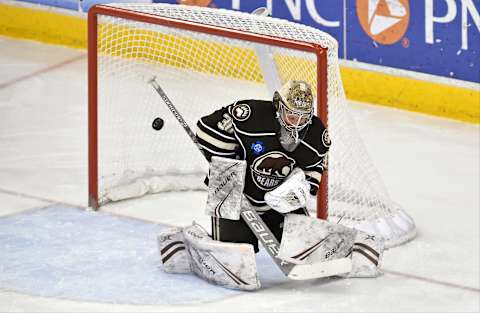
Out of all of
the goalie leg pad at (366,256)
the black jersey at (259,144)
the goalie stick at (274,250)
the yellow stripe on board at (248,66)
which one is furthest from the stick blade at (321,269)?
the yellow stripe on board at (248,66)

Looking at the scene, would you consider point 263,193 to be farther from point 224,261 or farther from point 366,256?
point 366,256

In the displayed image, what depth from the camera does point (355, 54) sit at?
8594 mm

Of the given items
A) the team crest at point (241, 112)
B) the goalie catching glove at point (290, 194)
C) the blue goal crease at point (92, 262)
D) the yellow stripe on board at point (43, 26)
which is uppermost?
the team crest at point (241, 112)

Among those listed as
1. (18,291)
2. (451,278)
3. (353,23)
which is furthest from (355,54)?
(18,291)

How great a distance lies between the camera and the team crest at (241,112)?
5898mm

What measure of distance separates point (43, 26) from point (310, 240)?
4.04 metres

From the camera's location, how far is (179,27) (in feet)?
22.0

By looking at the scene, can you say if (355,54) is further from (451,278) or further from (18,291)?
(18,291)

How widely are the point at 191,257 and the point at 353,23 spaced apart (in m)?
2.79

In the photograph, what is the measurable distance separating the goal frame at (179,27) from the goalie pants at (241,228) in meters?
0.41

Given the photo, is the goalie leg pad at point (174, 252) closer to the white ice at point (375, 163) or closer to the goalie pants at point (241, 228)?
the goalie pants at point (241, 228)

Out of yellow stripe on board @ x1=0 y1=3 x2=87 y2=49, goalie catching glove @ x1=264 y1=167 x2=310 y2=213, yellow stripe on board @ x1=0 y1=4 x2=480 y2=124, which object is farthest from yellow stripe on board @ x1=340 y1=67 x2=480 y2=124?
goalie catching glove @ x1=264 y1=167 x2=310 y2=213

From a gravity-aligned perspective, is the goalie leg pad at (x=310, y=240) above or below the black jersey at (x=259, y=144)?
below

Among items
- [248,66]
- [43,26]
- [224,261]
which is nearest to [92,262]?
[224,261]
